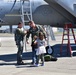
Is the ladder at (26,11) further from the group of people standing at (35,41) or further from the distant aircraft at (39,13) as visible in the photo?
the group of people standing at (35,41)

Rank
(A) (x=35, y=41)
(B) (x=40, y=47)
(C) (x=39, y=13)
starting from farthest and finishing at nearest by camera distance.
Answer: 1. (C) (x=39, y=13)
2. (A) (x=35, y=41)
3. (B) (x=40, y=47)

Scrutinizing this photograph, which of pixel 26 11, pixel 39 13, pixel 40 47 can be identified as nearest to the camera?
pixel 40 47

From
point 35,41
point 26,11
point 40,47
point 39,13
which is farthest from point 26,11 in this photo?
point 40,47

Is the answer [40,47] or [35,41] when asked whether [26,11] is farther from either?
[40,47]

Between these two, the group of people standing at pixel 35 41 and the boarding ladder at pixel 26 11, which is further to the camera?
the boarding ladder at pixel 26 11

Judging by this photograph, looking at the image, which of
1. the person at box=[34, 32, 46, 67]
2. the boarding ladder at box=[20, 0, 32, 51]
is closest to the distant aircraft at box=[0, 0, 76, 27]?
the boarding ladder at box=[20, 0, 32, 51]

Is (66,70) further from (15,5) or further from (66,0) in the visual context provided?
(15,5)

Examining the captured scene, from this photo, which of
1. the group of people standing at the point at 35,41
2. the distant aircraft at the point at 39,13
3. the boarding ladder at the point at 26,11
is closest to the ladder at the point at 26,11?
the boarding ladder at the point at 26,11

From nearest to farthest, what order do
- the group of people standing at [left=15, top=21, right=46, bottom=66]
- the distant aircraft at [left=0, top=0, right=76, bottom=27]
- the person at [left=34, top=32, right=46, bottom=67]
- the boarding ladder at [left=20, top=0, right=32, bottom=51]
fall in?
1. the person at [left=34, top=32, right=46, bottom=67]
2. the group of people standing at [left=15, top=21, right=46, bottom=66]
3. the boarding ladder at [left=20, top=0, right=32, bottom=51]
4. the distant aircraft at [left=0, top=0, right=76, bottom=27]

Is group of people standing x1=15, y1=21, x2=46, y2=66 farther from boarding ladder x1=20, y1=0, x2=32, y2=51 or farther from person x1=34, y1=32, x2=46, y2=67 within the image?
boarding ladder x1=20, y1=0, x2=32, y2=51

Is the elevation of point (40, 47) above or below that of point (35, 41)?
below

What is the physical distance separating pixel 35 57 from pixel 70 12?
3662mm

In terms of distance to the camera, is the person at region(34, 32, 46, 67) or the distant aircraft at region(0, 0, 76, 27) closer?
the person at region(34, 32, 46, 67)

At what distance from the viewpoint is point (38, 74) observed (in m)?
11.5
